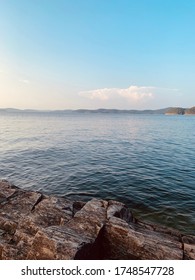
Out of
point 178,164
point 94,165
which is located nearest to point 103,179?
point 94,165

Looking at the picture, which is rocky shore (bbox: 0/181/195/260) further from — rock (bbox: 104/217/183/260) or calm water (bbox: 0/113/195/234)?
calm water (bbox: 0/113/195/234)

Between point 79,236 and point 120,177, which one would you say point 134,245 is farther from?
point 120,177

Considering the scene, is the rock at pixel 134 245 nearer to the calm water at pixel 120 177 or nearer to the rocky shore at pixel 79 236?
the rocky shore at pixel 79 236

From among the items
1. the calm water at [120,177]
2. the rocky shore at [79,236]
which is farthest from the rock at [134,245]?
the calm water at [120,177]

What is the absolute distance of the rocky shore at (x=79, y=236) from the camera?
7457mm

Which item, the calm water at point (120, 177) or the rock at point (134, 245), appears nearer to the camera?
the rock at point (134, 245)

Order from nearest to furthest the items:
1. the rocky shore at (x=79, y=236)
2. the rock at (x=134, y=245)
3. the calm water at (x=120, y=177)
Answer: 1. the rocky shore at (x=79, y=236)
2. the rock at (x=134, y=245)
3. the calm water at (x=120, y=177)

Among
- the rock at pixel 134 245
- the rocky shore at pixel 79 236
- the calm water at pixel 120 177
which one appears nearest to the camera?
the rocky shore at pixel 79 236

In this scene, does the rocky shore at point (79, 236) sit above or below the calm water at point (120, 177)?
above

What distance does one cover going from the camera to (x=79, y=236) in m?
7.93

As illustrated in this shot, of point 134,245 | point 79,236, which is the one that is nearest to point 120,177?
point 134,245

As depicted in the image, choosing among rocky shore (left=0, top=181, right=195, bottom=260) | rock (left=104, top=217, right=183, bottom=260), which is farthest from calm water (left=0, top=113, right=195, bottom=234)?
rock (left=104, top=217, right=183, bottom=260)

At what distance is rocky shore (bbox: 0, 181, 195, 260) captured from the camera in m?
7.46

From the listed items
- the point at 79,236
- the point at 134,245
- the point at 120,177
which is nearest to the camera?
the point at 79,236
